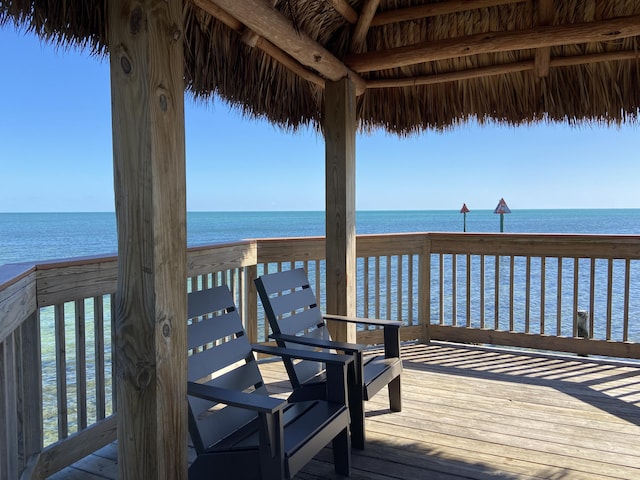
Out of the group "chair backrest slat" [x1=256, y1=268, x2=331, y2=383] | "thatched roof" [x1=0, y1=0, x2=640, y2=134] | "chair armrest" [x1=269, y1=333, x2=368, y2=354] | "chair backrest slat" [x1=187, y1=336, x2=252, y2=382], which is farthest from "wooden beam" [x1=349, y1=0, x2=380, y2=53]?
"chair backrest slat" [x1=187, y1=336, x2=252, y2=382]

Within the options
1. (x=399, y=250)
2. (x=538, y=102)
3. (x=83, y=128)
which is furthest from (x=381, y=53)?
(x=83, y=128)

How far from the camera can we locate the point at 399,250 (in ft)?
14.3

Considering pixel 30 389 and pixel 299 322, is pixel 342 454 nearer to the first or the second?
pixel 299 322

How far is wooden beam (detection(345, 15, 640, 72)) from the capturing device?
276 cm

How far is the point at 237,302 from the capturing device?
375 cm

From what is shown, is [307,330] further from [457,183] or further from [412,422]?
[457,183]

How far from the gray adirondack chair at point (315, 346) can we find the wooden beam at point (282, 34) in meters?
1.30

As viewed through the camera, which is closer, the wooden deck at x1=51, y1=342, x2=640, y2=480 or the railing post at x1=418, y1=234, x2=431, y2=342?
the wooden deck at x1=51, y1=342, x2=640, y2=480

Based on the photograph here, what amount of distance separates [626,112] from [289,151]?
36.5m

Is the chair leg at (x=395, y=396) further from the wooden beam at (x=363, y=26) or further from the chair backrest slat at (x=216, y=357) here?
the wooden beam at (x=363, y=26)

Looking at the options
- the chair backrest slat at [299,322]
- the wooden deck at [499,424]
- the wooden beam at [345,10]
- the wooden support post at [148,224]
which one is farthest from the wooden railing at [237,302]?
the wooden beam at [345,10]

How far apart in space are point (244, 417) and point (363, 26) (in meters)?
2.59

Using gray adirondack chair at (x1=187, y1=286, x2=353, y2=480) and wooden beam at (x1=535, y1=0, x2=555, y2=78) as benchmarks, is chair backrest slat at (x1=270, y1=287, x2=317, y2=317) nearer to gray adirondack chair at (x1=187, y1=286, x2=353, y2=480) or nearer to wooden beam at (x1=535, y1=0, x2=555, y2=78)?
gray adirondack chair at (x1=187, y1=286, x2=353, y2=480)

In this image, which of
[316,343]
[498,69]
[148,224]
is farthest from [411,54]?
[148,224]
